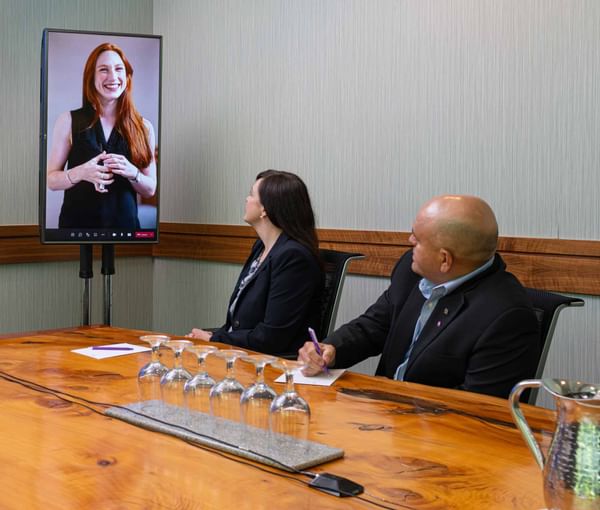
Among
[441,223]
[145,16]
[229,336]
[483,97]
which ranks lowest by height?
[229,336]

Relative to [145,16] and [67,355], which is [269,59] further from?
[67,355]

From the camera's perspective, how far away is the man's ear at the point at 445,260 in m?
2.28

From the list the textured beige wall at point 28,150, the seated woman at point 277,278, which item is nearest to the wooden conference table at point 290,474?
the seated woman at point 277,278

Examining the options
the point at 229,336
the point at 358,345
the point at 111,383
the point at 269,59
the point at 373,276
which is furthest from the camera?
the point at 269,59

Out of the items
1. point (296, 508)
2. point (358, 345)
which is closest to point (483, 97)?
point (358, 345)

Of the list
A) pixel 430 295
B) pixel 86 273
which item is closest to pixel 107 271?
pixel 86 273

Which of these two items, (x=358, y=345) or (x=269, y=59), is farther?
(x=269, y=59)

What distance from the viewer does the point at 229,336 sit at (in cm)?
312

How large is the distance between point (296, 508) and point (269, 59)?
331 centimetres

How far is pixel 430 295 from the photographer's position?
2.37 metres

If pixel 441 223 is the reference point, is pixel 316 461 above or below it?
below

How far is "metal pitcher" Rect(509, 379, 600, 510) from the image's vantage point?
87 centimetres

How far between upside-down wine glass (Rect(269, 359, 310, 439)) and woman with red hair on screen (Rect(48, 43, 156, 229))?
265 cm

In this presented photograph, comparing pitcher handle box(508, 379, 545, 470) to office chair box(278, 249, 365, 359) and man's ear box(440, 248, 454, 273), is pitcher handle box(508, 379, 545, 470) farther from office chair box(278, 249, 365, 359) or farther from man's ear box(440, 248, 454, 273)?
office chair box(278, 249, 365, 359)
